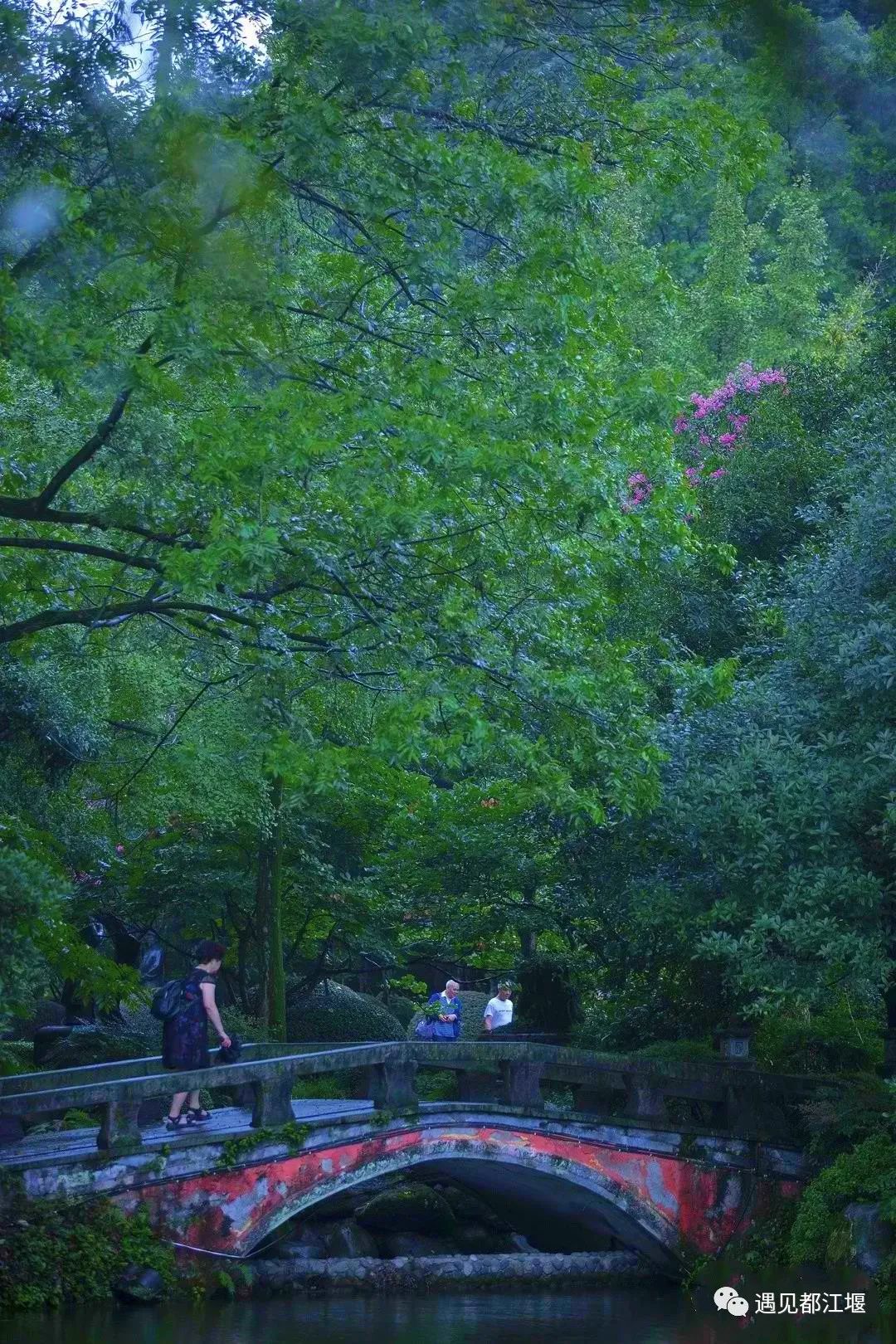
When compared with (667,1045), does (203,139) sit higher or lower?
higher

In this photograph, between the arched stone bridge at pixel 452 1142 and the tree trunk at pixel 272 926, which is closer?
the arched stone bridge at pixel 452 1142

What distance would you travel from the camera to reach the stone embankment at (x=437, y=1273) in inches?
518

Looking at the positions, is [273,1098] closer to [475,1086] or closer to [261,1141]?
[261,1141]

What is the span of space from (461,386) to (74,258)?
3.09 metres

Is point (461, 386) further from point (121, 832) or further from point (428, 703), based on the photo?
point (121, 832)

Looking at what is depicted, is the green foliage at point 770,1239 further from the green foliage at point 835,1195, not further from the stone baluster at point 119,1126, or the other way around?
the stone baluster at point 119,1126

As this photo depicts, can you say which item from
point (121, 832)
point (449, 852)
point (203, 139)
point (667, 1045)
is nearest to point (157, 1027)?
point (121, 832)

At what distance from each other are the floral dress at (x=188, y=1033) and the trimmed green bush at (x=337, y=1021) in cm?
868

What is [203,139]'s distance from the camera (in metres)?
9.86

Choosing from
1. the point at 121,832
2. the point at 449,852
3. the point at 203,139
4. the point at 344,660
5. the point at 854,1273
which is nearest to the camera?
the point at 203,139

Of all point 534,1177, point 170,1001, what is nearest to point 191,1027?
point 170,1001

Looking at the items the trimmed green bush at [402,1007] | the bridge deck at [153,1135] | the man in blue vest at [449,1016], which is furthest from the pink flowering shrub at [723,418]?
the bridge deck at [153,1135]

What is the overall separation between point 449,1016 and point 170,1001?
17.2 feet

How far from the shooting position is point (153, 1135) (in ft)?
40.4
